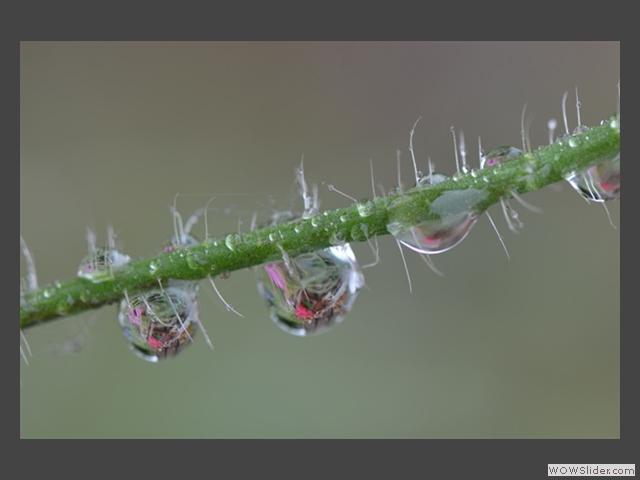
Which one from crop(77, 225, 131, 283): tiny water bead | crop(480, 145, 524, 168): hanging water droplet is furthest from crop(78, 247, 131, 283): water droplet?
crop(480, 145, 524, 168): hanging water droplet

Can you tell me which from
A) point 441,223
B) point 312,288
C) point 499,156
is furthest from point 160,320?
point 499,156

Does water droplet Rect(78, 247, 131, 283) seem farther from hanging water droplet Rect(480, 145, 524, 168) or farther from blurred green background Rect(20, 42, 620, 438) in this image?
blurred green background Rect(20, 42, 620, 438)

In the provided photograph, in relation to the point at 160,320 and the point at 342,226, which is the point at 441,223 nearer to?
the point at 342,226

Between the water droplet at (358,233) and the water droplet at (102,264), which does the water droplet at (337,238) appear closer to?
the water droplet at (358,233)

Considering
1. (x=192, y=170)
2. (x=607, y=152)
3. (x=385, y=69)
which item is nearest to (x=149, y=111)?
(x=192, y=170)

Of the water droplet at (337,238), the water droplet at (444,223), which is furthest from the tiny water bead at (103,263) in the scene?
the water droplet at (444,223)

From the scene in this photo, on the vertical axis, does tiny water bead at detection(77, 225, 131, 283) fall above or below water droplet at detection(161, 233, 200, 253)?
below

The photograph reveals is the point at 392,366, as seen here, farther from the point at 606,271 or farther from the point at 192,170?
the point at 192,170
